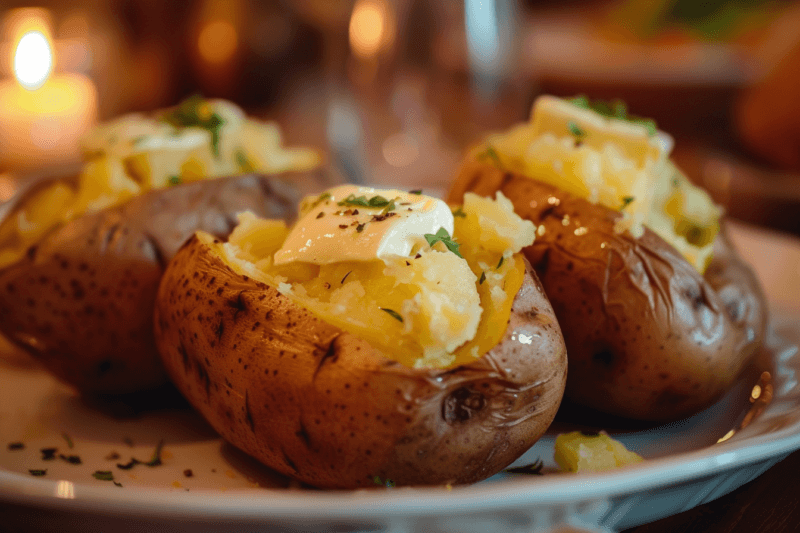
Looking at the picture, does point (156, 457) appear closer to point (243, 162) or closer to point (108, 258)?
point (108, 258)

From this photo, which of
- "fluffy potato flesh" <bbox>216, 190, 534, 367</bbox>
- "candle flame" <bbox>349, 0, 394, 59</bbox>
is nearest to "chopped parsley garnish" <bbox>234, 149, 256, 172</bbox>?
"fluffy potato flesh" <bbox>216, 190, 534, 367</bbox>

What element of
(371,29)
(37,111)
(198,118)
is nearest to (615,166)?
(198,118)

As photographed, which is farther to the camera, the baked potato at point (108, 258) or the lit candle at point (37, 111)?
the lit candle at point (37, 111)

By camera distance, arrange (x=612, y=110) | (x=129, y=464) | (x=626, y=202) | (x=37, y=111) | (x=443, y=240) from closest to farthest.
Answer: (x=443, y=240), (x=129, y=464), (x=626, y=202), (x=612, y=110), (x=37, y=111)

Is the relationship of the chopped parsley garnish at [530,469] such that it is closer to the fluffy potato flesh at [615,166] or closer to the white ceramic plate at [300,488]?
the white ceramic plate at [300,488]

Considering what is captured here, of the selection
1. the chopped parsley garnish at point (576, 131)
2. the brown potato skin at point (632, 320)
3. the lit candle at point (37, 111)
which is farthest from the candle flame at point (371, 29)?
the brown potato skin at point (632, 320)
